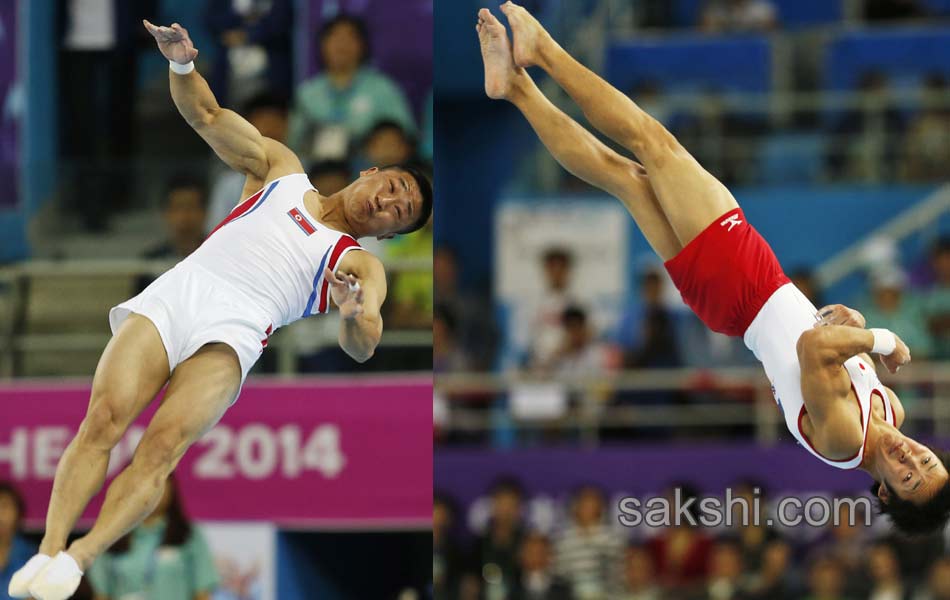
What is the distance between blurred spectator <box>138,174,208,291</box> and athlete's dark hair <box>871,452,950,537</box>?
374 cm

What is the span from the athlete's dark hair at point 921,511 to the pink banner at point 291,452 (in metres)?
3.06

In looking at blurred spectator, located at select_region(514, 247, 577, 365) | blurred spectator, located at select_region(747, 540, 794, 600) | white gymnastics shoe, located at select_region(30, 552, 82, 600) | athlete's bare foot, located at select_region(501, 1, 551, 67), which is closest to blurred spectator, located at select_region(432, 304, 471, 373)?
blurred spectator, located at select_region(514, 247, 577, 365)

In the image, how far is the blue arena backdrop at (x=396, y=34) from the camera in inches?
387

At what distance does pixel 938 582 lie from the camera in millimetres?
10117

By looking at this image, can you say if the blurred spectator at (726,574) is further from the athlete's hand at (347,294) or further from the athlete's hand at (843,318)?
the athlete's hand at (347,294)

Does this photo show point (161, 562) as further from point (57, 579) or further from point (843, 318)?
point (843, 318)

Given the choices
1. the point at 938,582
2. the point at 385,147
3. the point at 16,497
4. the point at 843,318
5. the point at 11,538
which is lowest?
the point at 938,582

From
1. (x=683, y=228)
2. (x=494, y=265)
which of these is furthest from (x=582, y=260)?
(x=683, y=228)

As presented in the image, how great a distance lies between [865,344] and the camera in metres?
6.41

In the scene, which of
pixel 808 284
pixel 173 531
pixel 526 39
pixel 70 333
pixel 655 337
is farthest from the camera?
pixel 655 337

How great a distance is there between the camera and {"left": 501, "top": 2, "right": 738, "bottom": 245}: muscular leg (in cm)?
693

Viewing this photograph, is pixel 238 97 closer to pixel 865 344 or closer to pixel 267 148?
pixel 267 148

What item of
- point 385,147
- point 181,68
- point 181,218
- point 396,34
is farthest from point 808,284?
point 181,68

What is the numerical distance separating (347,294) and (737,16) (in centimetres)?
961
